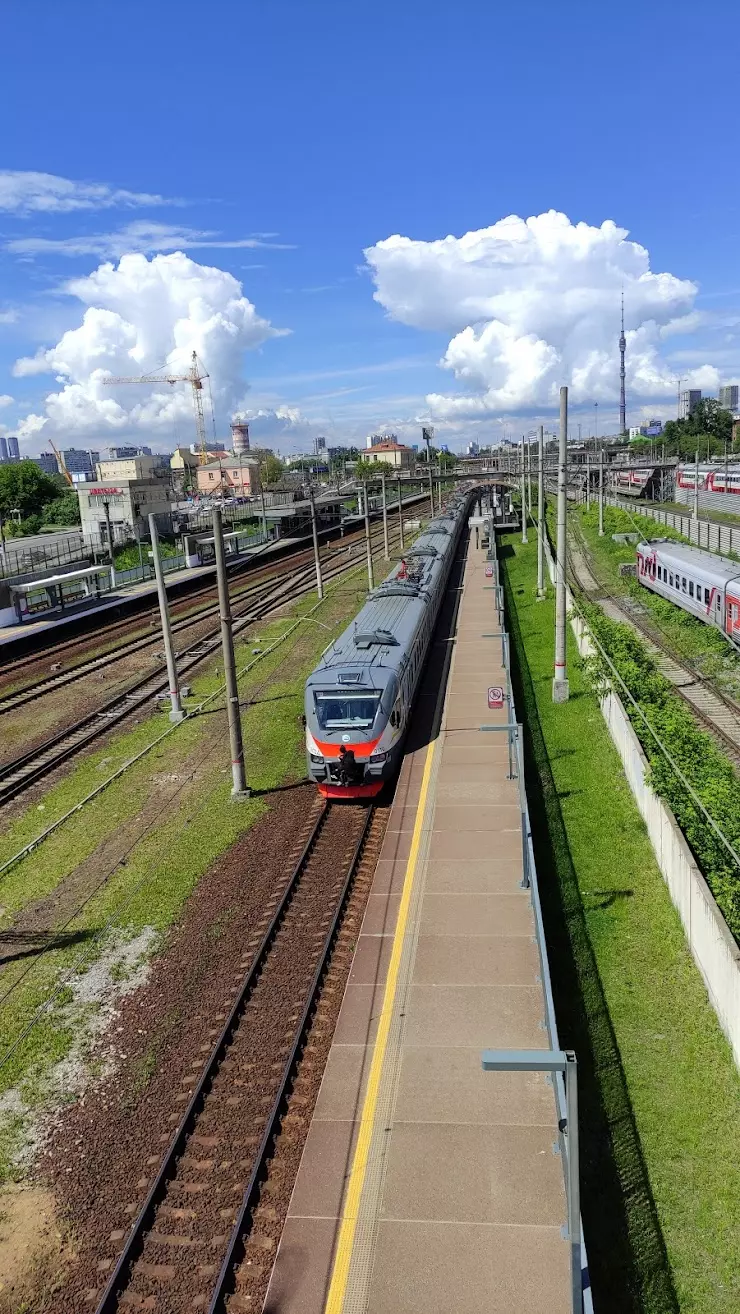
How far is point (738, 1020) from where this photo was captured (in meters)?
10.5

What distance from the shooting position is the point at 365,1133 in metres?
9.46

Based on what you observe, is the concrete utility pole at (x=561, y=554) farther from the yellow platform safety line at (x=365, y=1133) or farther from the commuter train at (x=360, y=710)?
the yellow platform safety line at (x=365, y=1133)

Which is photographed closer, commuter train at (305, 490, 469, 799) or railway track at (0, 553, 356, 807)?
commuter train at (305, 490, 469, 799)

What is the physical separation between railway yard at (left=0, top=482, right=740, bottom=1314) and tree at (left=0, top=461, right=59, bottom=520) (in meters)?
97.3

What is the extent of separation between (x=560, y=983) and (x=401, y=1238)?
535cm

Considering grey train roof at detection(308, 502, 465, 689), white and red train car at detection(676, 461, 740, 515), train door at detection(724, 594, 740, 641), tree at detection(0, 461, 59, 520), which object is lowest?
train door at detection(724, 594, 740, 641)

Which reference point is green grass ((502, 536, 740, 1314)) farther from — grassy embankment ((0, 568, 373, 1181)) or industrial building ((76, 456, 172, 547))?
industrial building ((76, 456, 172, 547))

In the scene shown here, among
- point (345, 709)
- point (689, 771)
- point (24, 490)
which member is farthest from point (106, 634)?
point (24, 490)

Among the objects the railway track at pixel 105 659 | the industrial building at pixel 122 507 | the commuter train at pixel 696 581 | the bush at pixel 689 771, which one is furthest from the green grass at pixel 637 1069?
the industrial building at pixel 122 507

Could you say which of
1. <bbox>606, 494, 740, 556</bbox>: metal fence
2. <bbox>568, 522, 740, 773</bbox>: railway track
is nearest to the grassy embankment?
<bbox>568, 522, 740, 773</bbox>: railway track

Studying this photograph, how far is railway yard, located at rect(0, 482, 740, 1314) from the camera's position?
817cm

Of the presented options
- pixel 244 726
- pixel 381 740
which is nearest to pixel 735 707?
pixel 381 740

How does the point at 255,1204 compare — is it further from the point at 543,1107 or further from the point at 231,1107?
the point at 543,1107

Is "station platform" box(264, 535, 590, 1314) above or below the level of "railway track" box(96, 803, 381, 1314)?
above
